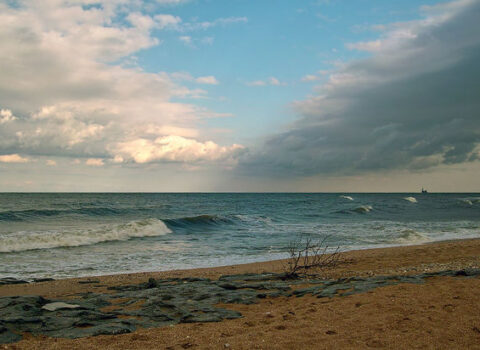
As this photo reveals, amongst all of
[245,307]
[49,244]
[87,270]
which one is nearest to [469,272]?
[245,307]

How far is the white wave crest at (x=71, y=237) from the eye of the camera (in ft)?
55.9

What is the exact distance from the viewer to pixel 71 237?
742 inches

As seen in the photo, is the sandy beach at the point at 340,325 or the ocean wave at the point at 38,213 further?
the ocean wave at the point at 38,213

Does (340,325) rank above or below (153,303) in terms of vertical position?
above

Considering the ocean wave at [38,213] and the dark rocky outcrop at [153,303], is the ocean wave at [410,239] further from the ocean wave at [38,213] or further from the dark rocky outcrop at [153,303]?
the ocean wave at [38,213]

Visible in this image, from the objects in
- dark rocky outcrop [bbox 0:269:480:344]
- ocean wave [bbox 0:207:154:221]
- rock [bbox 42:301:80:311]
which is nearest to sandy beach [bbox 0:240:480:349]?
dark rocky outcrop [bbox 0:269:480:344]

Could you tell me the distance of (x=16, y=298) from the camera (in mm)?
6574

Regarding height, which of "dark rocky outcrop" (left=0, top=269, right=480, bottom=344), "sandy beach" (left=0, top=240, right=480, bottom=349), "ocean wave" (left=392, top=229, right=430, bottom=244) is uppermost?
"sandy beach" (left=0, top=240, right=480, bottom=349)

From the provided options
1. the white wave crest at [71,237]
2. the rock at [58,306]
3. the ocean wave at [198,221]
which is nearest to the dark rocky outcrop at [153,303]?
the rock at [58,306]

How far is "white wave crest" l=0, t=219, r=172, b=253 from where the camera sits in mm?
17028

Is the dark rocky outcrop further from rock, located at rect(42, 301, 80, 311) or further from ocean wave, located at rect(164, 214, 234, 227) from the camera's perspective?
ocean wave, located at rect(164, 214, 234, 227)

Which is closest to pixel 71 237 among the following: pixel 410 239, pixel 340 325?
pixel 340 325

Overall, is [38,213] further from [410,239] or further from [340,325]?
[340,325]

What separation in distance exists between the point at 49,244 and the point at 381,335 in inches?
675
